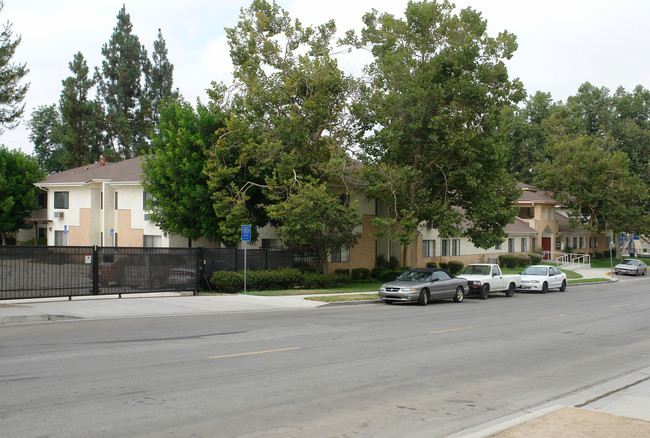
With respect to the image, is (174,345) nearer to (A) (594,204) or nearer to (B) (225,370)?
(B) (225,370)

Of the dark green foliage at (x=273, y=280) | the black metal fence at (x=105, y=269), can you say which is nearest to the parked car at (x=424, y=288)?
the dark green foliage at (x=273, y=280)

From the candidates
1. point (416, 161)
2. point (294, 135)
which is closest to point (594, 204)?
point (416, 161)

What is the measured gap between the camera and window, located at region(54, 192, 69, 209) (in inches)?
1737

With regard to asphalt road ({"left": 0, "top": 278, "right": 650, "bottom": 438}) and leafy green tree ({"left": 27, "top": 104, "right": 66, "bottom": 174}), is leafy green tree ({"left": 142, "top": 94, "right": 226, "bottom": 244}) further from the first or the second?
leafy green tree ({"left": 27, "top": 104, "right": 66, "bottom": 174})

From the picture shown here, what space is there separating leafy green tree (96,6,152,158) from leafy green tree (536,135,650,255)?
47.4 meters

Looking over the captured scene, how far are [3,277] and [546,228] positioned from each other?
57448mm

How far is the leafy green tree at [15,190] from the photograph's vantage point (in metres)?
46.0

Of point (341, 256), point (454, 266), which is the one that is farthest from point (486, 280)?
point (454, 266)

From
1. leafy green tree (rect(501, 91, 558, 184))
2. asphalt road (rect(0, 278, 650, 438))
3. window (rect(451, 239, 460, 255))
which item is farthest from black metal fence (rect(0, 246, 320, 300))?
leafy green tree (rect(501, 91, 558, 184))

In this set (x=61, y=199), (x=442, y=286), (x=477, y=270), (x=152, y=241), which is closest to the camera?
(x=442, y=286)

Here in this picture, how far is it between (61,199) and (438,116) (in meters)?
30.7

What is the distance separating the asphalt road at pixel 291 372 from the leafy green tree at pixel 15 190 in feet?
118

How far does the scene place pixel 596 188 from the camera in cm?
6134

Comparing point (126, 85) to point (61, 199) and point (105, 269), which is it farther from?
point (105, 269)
